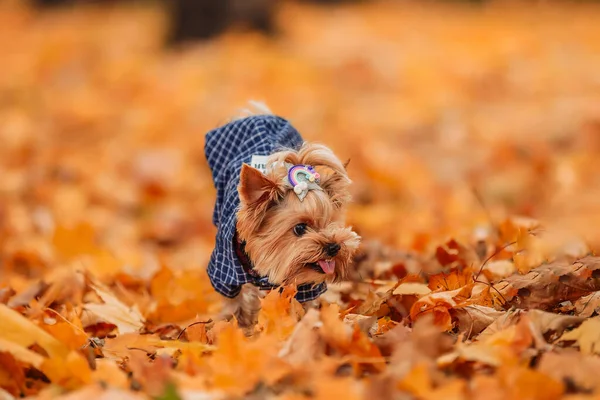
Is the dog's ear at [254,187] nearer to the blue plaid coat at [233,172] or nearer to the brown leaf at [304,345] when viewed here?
the blue plaid coat at [233,172]

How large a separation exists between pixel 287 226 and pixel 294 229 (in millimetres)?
37

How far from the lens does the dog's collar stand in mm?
3357

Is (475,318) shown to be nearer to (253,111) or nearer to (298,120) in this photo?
(253,111)

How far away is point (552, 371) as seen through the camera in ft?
7.34

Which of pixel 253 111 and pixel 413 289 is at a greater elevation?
pixel 253 111

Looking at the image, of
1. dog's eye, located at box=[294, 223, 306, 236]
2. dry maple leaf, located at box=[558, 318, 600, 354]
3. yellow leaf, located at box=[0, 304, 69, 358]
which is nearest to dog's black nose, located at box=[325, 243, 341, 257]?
dog's eye, located at box=[294, 223, 306, 236]

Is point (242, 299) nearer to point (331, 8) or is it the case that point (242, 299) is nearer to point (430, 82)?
point (430, 82)

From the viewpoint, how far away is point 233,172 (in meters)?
3.57

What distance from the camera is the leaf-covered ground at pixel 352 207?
2.41 metres

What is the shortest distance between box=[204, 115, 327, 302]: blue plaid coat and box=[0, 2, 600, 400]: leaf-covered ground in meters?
0.27

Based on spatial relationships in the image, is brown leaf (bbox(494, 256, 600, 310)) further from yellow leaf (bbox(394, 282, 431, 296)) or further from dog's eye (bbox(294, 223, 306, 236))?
dog's eye (bbox(294, 223, 306, 236))

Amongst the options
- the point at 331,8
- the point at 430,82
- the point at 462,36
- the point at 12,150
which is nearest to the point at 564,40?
the point at 462,36

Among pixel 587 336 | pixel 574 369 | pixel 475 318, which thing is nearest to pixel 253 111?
pixel 475 318

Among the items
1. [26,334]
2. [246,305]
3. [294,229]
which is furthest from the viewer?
[246,305]
